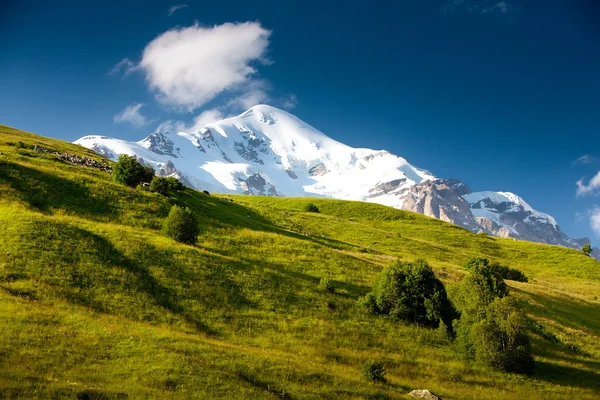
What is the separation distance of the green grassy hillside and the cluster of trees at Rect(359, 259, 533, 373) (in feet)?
4.23

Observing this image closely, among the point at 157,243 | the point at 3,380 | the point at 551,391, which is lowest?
the point at 3,380

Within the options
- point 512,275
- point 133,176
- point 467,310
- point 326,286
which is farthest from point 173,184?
point 512,275

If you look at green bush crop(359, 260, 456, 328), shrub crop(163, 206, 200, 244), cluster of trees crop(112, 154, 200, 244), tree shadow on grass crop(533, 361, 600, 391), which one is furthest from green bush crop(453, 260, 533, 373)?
cluster of trees crop(112, 154, 200, 244)

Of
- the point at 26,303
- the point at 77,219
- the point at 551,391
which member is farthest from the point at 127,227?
the point at 551,391

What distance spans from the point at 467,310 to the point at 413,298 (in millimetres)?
4403

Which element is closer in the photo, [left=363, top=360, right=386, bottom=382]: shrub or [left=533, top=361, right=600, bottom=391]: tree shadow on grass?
[left=363, top=360, right=386, bottom=382]: shrub

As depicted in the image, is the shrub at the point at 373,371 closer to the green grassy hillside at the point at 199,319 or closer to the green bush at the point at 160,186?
the green grassy hillside at the point at 199,319

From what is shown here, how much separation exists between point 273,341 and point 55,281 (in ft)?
53.2

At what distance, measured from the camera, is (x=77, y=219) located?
4091 cm

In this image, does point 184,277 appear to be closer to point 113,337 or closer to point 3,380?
point 113,337

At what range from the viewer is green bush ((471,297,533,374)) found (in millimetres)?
29094

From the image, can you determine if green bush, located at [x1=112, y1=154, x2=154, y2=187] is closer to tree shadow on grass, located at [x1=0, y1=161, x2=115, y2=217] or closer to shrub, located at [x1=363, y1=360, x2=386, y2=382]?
tree shadow on grass, located at [x1=0, y1=161, x2=115, y2=217]

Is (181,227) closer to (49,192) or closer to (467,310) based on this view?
(49,192)

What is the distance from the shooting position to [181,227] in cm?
4075
